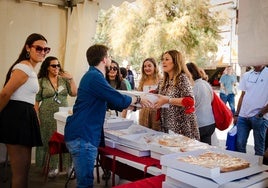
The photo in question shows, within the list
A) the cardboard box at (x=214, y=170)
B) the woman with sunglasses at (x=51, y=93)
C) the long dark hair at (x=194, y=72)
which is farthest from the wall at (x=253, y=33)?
the woman with sunglasses at (x=51, y=93)

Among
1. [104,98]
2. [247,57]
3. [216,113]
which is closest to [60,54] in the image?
[216,113]

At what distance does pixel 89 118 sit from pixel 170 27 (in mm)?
10356

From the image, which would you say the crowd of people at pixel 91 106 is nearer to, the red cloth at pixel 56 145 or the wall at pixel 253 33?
the red cloth at pixel 56 145

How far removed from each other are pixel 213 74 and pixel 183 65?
1650cm

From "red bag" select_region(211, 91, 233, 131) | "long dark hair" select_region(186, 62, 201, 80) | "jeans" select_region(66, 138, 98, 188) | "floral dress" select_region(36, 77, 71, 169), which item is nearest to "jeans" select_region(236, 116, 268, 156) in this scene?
"red bag" select_region(211, 91, 233, 131)

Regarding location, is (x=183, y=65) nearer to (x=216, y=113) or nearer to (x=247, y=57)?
(x=216, y=113)

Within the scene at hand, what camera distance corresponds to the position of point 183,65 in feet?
8.49

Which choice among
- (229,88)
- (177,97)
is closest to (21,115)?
(177,97)

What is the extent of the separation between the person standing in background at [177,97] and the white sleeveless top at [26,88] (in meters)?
0.97

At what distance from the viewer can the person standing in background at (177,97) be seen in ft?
8.05

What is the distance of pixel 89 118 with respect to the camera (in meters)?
2.02

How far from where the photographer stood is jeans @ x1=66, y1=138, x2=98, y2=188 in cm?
202

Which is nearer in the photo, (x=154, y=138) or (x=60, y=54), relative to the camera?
(x=154, y=138)

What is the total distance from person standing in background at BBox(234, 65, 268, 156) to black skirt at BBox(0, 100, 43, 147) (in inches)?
96.1
